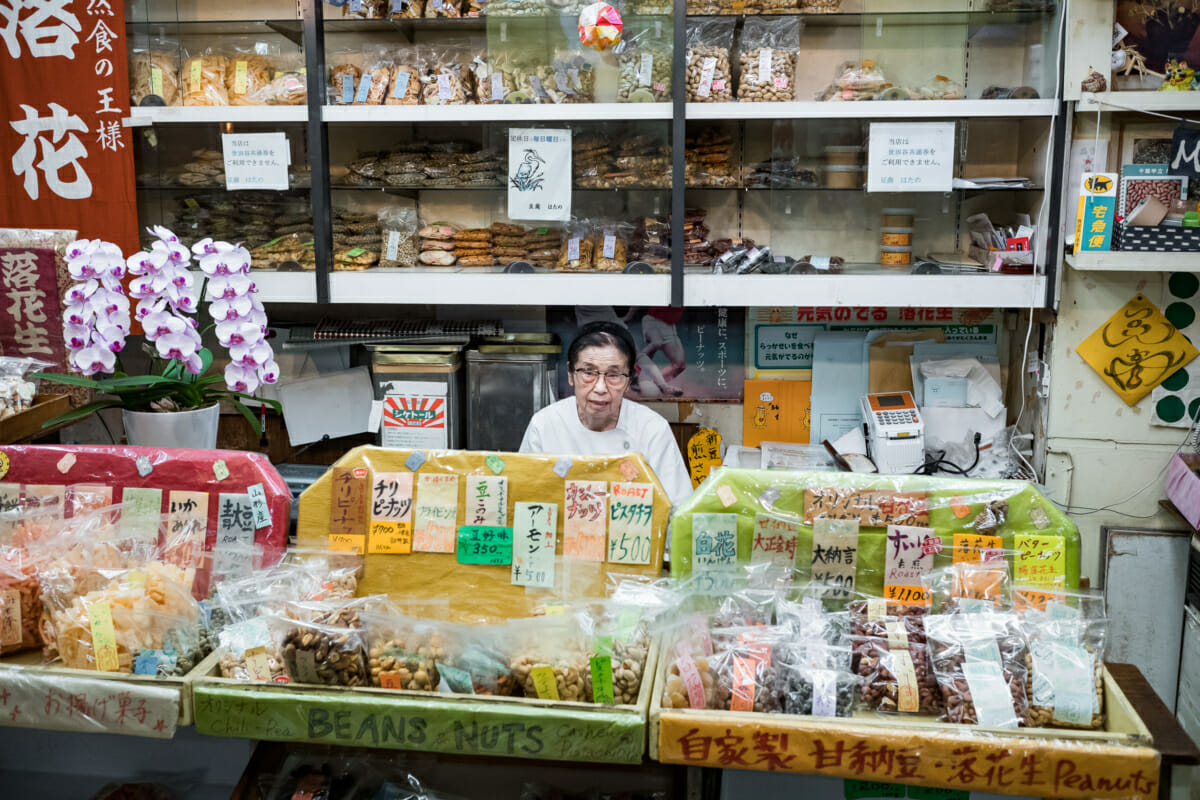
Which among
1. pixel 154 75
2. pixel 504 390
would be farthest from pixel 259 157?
pixel 504 390

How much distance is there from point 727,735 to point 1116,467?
2.36 metres

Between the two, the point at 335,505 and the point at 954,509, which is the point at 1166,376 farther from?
the point at 335,505

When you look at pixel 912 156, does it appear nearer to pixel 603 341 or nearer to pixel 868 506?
pixel 603 341

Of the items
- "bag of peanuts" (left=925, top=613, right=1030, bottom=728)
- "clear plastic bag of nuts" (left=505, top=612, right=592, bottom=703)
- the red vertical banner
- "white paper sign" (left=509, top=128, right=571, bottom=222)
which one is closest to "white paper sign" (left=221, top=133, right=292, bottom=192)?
the red vertical banner

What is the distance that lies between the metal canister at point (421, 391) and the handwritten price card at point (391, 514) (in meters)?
1.64

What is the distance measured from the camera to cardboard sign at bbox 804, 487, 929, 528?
177 cm

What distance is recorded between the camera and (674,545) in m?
1.84

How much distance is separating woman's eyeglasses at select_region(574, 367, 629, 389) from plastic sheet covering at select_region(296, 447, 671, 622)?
906mm

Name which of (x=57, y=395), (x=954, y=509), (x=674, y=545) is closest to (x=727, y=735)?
(x=674, y=545)

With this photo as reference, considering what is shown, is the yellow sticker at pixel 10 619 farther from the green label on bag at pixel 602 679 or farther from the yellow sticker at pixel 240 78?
the yellow sticker at pixel 240 78

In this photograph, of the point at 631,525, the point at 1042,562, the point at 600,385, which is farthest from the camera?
the point at 600,385

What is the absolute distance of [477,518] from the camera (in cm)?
194

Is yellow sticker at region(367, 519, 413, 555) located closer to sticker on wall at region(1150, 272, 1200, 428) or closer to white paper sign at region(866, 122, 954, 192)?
white paper sign at region(866, 122, 954, 192)

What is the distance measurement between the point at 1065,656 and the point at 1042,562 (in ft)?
0.78
